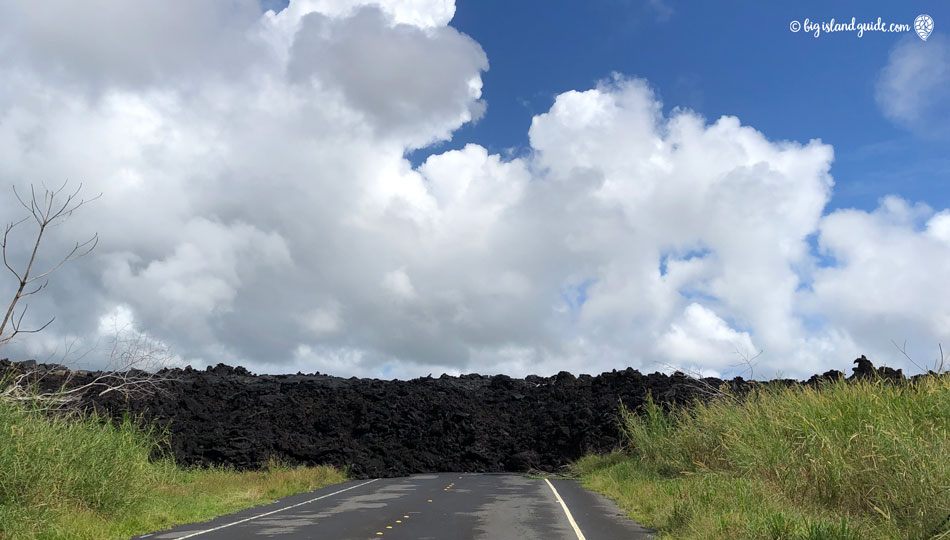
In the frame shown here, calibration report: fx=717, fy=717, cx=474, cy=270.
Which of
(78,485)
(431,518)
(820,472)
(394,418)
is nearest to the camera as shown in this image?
(820,472)

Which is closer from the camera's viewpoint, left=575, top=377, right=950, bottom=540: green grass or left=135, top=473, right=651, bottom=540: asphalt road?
left=575, top=377, right=950, bottom=540: green grass

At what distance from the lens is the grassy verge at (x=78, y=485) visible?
47.9ft

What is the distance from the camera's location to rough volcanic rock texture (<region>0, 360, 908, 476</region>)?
137 ft

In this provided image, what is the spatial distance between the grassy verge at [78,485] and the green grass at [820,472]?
12.3 metres

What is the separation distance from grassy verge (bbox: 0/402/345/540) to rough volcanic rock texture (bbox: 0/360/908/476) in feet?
62.3

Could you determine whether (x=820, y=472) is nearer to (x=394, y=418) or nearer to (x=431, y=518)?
(x=431, y=518)

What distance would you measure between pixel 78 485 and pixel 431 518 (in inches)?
336

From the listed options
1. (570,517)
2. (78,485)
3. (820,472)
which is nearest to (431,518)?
(570,517)

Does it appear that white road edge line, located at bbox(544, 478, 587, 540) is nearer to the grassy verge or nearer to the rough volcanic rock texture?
the grassy verge

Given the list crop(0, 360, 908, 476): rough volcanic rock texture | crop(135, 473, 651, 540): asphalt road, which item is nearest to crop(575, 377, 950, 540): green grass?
crop(135, 473, 651, 540): asphalt road

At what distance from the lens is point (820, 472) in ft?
47.8

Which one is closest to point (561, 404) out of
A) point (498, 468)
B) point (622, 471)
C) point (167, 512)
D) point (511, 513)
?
point (498, 468)

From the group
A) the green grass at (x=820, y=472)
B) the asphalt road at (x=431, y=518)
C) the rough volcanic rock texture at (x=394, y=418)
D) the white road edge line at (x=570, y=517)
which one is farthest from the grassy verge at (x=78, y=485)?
the rough volcanic rock texture at (x=394, y=418)

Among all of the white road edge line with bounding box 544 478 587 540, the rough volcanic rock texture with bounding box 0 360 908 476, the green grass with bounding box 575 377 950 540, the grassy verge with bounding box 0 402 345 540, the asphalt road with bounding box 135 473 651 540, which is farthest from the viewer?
the rough volcanic rock texture with bounding box 0 360 908 476
